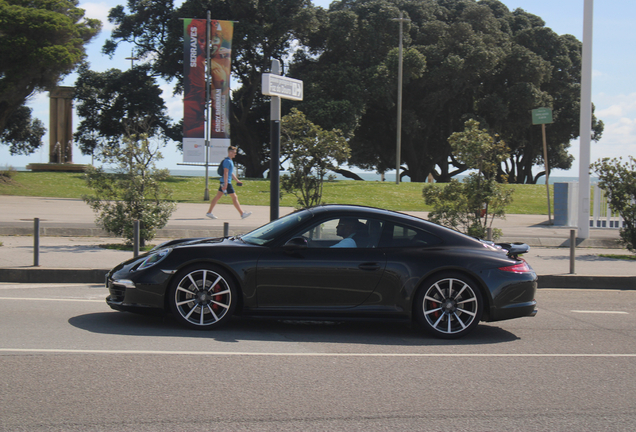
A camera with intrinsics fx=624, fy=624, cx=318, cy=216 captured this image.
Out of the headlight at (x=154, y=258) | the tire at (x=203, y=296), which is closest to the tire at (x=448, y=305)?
the tire at (x=203, y=296)

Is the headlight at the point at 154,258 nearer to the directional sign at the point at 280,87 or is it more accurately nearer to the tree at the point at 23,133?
the directional sign at the point at 280,87

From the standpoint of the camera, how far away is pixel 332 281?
20.8 ft

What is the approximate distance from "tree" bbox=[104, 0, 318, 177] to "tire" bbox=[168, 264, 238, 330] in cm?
3621

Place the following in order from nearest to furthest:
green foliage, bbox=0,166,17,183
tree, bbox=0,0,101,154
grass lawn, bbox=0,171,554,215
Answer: grass lawn, bbox=0,171,554,215
green foliage, bbox=0,166,17,183
tree, bbox=0,0,101,154

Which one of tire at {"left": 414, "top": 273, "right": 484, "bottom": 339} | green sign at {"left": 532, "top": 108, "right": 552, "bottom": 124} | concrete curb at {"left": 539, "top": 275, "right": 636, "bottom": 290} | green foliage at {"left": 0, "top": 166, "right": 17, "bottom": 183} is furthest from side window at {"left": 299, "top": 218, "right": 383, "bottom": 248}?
green foliage at {"left": 0, "top": 166, "right": 17, "bottom": 183}

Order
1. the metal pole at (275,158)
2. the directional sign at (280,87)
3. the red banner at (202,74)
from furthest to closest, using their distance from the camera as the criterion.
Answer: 1. the red banner at (202,74)
2. the metal pole at (275,158)
3. the directional sign at (280,87)

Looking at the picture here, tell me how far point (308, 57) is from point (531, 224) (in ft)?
96.0

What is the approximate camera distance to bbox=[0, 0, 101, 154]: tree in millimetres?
32719

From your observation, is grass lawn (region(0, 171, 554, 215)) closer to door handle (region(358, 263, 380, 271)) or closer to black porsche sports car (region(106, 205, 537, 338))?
black porsche sports car (region(106, 205, 537, 338))

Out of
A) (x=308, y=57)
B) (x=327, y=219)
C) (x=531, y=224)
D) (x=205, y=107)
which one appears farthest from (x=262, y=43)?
(x=327, y=219)

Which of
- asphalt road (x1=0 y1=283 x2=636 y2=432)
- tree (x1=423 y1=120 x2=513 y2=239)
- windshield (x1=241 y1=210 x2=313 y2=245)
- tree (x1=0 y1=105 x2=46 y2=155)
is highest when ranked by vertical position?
tree (x1=0 y1=105 x2=46 y2=155)

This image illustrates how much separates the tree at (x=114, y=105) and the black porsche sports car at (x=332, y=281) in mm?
39266

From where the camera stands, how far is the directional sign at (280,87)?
1055 cm

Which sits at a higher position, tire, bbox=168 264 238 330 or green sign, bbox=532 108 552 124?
green sign, bbox=532 108 552 124
